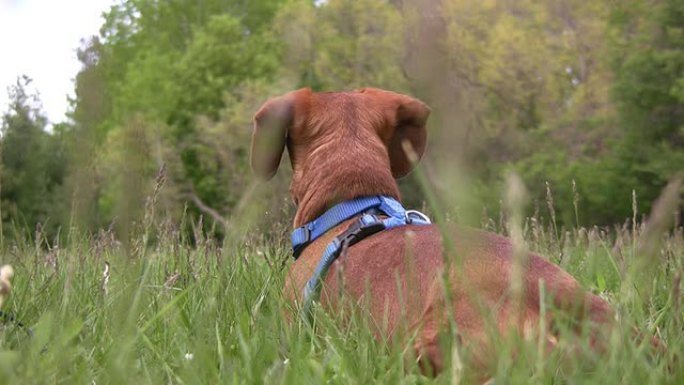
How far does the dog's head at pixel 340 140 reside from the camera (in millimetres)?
4176

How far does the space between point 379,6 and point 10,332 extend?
4105 centimetres

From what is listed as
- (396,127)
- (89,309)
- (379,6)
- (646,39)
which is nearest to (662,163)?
(646,39)

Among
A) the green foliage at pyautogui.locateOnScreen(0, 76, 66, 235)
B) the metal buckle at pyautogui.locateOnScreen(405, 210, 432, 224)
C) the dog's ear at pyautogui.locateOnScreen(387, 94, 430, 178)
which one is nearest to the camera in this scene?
the green foliage at pyautogui.locateOnScreen(0, 76, 66, 235)

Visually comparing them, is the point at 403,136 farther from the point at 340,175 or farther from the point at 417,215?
the point at 417,215

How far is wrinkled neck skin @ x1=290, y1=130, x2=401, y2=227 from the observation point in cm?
413

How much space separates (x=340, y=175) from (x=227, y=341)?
5.60 ft

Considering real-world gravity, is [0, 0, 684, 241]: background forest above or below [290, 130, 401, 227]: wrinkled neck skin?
below

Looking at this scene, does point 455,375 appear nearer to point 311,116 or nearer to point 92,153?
point 92,153

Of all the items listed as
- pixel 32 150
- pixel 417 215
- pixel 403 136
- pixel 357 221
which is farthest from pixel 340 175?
pixel 32 150

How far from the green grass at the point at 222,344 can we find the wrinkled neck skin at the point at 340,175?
42cm

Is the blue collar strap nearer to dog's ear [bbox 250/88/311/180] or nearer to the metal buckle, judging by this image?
the metal buckle

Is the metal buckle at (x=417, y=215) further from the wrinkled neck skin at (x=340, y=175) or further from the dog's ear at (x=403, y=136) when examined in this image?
the dog's ear at (x=403, y=136)

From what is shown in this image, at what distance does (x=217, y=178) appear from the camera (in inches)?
1633

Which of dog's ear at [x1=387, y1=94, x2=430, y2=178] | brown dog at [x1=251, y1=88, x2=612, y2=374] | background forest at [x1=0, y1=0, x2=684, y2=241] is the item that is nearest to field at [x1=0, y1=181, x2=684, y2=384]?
brown dog at [x1=251, y1=88, x2=612, y2=374]
